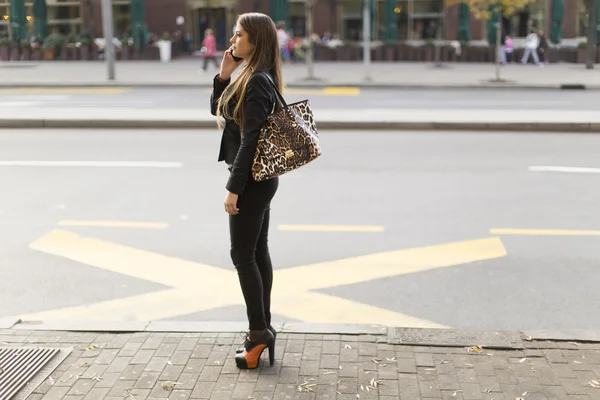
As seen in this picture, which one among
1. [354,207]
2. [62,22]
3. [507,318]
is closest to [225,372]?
[507,318]

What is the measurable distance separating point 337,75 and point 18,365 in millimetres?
24201

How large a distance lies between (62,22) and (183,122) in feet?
95.8

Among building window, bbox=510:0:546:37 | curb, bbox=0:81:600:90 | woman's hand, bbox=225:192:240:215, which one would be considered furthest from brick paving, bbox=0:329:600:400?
building window, bbox=510:0:546:37

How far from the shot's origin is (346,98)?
20391mm

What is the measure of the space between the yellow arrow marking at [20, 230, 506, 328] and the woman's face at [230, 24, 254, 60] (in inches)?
82.0

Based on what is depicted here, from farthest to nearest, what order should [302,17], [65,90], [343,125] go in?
[302,17], [65,90], [343,125]

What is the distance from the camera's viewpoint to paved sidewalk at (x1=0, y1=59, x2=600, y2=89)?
24172mm

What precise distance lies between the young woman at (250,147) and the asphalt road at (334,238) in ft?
3.55

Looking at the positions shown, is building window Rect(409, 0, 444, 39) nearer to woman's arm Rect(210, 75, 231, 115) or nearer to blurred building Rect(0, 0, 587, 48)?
blurred building Rect(0, 0, 587, 48)

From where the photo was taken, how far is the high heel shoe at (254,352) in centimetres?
418

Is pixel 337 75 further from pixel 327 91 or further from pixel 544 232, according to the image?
pixel 544 232

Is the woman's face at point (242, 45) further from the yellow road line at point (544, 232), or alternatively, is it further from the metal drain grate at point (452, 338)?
the yellow road line at point (544, 232)

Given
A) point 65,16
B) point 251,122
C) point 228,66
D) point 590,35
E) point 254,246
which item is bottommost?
point 254,246

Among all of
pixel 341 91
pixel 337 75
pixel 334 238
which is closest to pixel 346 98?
pixel 341 91
